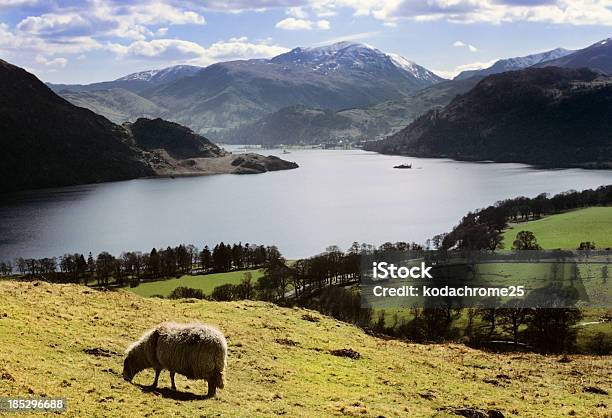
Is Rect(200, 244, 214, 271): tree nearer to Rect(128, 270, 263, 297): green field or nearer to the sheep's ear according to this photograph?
Rect(128, 270, 263, 297): green field

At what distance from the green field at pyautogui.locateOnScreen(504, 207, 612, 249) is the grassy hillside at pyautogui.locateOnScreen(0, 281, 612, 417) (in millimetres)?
121526

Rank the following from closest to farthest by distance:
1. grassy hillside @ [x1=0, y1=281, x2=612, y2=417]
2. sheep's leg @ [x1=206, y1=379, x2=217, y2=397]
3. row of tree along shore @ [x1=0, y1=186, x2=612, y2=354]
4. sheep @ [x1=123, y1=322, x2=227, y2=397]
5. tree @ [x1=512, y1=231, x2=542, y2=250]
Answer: grassy hillside @ [x1=0, y1=281, x2=612, y2=417], sheep's leg @ [x1=206, y1=379, x2=217, y2=397], sheep @ [x1=123, y1=322, x2=227, y2=397], row of tree along shore @ [x1=0, y1=186, x2=612, y2=354], tree @ [x1=512, y1=231, x2=542, y2=250]

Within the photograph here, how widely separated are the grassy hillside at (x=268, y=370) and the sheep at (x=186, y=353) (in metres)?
0.69

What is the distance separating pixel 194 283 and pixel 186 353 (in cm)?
10448

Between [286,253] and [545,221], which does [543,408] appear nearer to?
[286,253]

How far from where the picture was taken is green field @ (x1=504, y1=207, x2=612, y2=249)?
491ft

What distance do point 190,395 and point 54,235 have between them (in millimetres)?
193857

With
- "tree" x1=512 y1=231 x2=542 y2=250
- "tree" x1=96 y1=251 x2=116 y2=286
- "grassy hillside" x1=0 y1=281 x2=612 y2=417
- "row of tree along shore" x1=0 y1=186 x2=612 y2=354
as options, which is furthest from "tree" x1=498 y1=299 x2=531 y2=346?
"tree" x1=96 y1=251 x2=116 y2=286

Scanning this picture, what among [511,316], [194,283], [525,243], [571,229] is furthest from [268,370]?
[571,229]

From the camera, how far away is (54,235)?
194625mm

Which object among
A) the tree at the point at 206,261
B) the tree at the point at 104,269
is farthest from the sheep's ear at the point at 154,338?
the tree at the point at 206,261

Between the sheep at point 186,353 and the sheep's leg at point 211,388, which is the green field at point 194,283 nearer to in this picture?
the sheep at point 186,353

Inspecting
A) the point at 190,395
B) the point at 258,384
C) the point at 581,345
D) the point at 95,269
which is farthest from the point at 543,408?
the point at 95,269

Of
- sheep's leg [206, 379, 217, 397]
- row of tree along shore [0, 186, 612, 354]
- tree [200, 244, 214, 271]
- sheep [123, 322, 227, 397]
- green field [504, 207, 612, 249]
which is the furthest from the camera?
green field [504, 207, 612, 249]
